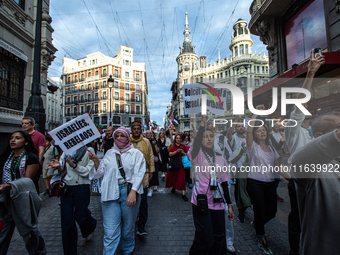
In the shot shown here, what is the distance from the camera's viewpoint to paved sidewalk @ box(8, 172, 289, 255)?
2818 millimetres

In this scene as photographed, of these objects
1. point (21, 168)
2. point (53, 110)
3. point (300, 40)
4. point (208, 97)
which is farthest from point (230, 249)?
point (53, 110)

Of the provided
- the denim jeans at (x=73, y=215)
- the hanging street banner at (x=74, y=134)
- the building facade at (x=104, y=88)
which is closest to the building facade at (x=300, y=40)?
the hanging street banner at (x=74, y=134)

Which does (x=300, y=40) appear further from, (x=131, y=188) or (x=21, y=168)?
(x=21, y=168)

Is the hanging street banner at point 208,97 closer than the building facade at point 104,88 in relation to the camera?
Yes

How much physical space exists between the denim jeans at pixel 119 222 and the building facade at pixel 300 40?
3.77 metres

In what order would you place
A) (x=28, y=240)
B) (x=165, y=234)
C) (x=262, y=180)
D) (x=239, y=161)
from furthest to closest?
1. (x=239, y=161)
2. (x=165, y=234)
3. (x=262, y=180)
4. (x=28, y=240)

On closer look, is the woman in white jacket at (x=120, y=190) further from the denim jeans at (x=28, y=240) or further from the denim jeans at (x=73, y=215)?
the denim jeans at (x=28, y=240)

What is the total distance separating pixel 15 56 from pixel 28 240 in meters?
9.32

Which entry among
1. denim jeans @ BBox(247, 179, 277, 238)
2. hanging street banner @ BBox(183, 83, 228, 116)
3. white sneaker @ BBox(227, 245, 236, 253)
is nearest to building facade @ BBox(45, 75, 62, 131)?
hanging street banner @ BBox(183, 83, 228, 116)

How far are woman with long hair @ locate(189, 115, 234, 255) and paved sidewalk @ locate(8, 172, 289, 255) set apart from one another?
0.74m

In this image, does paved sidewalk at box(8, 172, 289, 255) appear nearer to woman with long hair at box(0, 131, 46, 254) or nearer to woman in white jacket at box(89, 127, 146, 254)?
woman in white jacket at box(89, 127, 146, 254)

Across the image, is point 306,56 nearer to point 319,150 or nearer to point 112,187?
point 319,150

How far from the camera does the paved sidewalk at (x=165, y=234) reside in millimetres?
2818

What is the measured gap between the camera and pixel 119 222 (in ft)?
8.20
